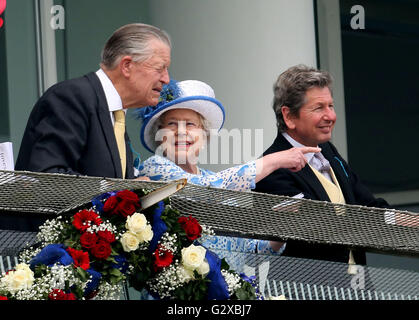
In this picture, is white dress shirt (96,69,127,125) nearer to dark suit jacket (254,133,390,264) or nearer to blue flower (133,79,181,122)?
blue flower (133,79,181,122)

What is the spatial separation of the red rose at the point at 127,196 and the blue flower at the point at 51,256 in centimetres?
30

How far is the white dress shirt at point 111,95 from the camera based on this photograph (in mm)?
4605

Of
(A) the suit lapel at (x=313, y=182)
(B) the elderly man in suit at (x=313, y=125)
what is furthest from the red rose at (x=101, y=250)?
(B) the elderly man in suit at (x=313, y=125)

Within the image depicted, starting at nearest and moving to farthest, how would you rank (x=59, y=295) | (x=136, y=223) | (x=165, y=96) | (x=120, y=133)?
(x=59, y=295) → (x=136, y=223) → (x=120, y=133) → (x=165, y=96)

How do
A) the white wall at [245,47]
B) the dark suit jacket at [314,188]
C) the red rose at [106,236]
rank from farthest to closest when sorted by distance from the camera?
1. the white wall at [245,47]
2. the dark suit jacket at [314,188]
3. the red rose at [106,236]

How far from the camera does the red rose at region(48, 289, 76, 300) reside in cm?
332

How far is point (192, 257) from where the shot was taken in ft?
A: 12.1

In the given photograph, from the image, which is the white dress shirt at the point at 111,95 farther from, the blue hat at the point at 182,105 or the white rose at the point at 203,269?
the white rose at the point at 203,269

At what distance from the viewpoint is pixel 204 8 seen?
854 centimetres

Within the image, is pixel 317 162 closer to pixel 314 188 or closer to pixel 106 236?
pixel 314 188

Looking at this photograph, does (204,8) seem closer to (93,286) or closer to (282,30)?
(282,30)

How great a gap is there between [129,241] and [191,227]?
0.27 m

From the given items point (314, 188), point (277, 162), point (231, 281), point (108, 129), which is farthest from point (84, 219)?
point (314, 188)
